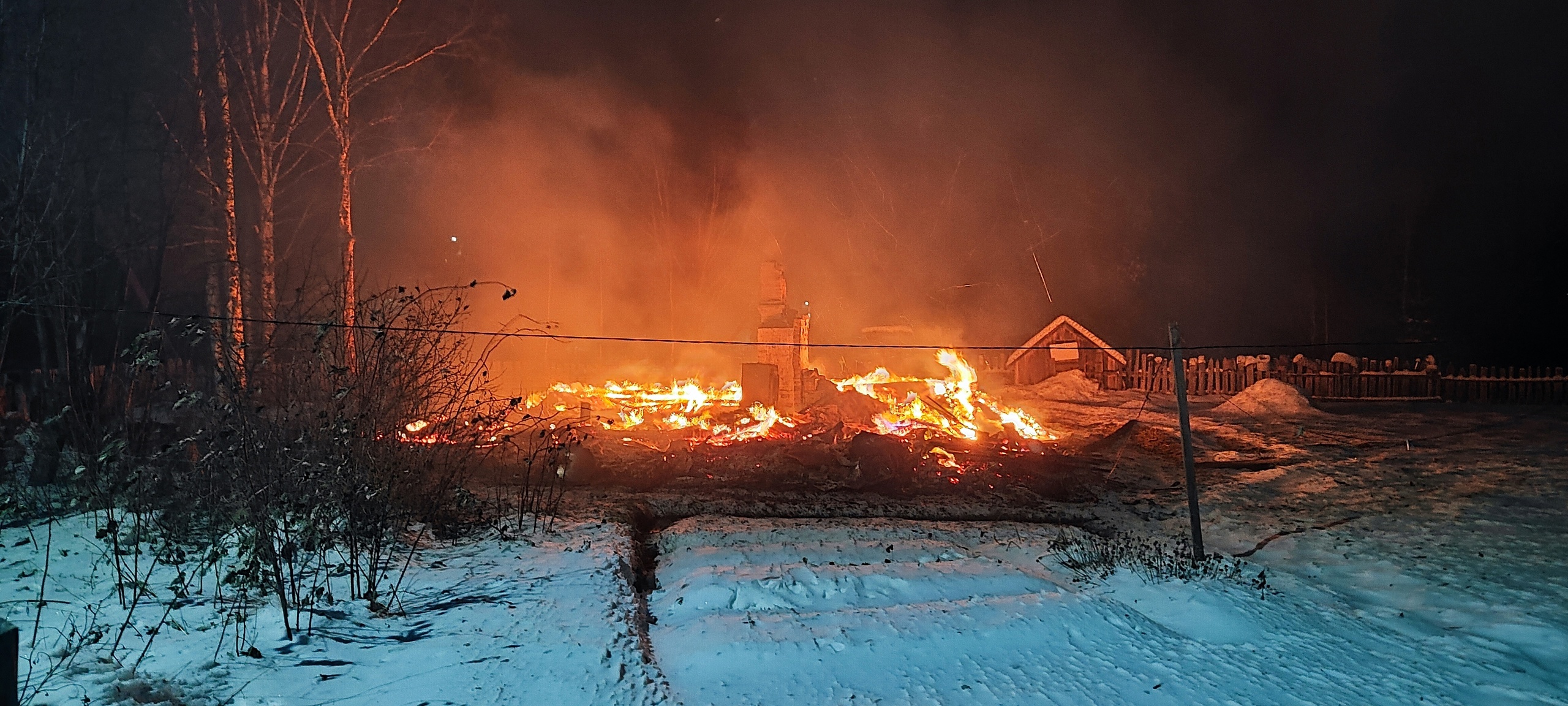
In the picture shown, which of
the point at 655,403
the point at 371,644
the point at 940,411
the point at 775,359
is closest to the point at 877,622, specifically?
the point at 371,644

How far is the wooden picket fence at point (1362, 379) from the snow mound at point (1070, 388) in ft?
3.57

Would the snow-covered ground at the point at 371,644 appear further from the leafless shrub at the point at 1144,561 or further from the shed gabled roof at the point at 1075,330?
the shed gabled roof at the point at 1075,330

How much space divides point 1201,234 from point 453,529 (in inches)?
1496

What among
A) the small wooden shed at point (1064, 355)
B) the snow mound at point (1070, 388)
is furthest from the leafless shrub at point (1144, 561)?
the small wooden shed at point (1064, 355)

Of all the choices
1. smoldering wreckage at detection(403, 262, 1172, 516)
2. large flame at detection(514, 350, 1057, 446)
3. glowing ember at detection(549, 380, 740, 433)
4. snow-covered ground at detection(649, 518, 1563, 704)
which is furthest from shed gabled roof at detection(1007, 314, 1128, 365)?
snow-covered ground at detection(649, 518, 1563, 704)

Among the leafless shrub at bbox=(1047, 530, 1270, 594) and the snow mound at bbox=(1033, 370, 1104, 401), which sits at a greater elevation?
the snow mound at bbox=(1033, 370, 1104, 401)

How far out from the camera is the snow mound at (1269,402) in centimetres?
2003

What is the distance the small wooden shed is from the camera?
1046 inches

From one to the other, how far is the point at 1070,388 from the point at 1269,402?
20.5ft

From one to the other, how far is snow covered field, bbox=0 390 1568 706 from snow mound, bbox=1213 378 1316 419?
9.42 metres

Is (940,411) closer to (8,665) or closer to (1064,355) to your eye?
(1064,355)

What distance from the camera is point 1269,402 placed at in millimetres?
20500

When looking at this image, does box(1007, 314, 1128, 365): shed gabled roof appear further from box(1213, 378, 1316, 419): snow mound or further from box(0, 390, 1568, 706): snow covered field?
box(0, 390, 1568, 706): snow covered field

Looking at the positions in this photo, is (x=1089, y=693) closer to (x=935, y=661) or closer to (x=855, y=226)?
(x=935, y=661)
